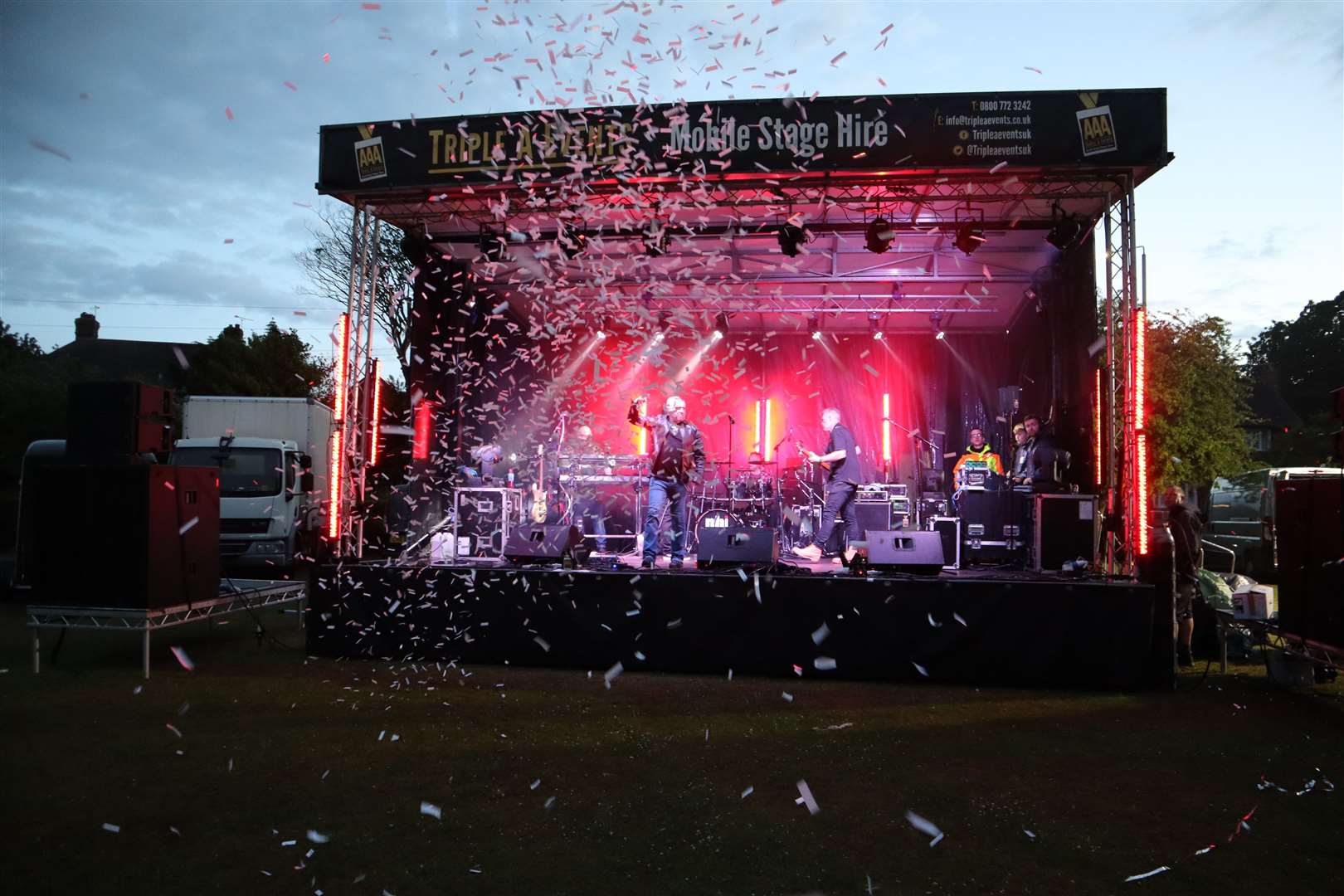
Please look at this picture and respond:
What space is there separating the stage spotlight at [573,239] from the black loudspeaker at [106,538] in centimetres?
544

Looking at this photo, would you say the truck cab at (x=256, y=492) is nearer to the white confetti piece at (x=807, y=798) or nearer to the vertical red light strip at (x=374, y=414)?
the vertical red light strip at (x=374, y=414)

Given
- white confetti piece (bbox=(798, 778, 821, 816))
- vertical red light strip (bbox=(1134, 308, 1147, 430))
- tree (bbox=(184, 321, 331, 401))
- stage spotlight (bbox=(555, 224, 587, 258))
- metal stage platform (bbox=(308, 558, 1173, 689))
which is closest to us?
white confetti piece (bbox=(798, 778, 821, 816))

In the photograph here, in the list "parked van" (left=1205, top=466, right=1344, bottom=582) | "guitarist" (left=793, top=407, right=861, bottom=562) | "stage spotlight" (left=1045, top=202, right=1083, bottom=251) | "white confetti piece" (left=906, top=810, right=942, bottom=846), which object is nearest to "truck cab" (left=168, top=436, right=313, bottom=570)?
"guitarist" (left=793, top=407, right=861, bottom=562)

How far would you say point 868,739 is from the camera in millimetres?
4730

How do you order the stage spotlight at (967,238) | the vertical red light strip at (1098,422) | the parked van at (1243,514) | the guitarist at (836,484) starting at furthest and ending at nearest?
the parked van at (1243,514), the guitarist at (836,484), the stage spotlight at (967,238), the vertical red light strip at (1098,422)

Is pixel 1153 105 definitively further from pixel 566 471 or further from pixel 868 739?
pixel 566 471

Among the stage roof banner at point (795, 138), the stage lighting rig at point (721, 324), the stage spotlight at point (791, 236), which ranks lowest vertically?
the stage lighting rig at point (721, 324)

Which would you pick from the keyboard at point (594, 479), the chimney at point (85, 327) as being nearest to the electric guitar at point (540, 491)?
the keyboard at point (594, 479)

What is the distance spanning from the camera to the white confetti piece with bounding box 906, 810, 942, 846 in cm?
333

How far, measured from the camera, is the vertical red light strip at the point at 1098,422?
9.15 metres

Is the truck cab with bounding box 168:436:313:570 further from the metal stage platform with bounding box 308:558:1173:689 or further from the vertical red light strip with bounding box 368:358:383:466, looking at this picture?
the metal stage platform with bounding box 308:558:1173:689

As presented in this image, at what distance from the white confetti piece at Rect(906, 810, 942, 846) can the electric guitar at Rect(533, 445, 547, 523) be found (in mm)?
7960

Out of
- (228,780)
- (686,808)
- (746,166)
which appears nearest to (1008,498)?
(746,166)

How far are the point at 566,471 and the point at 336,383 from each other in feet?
13.3
